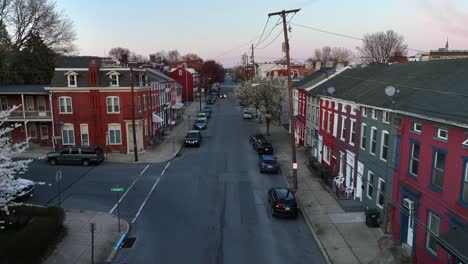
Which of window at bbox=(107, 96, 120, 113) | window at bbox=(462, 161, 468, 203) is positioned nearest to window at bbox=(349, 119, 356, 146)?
window at bbox=(462, 161, 468, 203)

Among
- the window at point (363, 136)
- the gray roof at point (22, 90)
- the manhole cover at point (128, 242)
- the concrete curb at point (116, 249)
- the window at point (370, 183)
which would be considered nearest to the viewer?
the concrete curb at point (116, 249)

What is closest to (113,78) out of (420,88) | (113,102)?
(113,102)

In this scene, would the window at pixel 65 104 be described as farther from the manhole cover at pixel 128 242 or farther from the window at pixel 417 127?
the window at pixel 417 127

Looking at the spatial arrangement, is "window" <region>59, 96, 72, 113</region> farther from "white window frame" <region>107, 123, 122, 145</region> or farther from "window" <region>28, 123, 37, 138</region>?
"window" <region>28, 123, 37, 138</region>

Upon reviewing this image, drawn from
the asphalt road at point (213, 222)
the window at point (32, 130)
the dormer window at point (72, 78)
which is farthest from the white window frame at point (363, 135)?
the window at point (32, 130)

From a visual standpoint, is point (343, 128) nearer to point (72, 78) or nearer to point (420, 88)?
point (420, 88)

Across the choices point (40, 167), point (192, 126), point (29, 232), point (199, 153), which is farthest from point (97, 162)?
point (192, 126)
